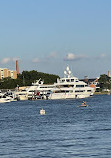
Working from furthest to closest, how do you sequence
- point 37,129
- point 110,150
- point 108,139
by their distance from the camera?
point 37,129 < point 108,139 < point 110,150

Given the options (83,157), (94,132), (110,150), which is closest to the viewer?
(83,157)

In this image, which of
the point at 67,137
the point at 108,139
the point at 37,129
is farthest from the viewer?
the point at 37,129

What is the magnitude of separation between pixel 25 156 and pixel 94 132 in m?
17.4

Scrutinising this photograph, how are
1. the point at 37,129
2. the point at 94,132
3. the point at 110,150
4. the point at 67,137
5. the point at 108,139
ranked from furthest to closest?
the point at 37,129, the point at 94,132, the point at 67,137, the point at 108,139, the point at 110,150

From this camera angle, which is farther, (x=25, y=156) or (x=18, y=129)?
(x=18, y=129)

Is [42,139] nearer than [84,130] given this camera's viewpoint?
Yes

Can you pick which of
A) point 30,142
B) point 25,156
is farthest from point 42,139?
point 25,156

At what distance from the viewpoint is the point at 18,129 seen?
6725 cm

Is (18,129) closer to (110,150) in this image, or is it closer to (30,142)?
(30,142)

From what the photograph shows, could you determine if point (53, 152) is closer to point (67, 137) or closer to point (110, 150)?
point (110, 150)

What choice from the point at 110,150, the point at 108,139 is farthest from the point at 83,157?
the point at 108,139

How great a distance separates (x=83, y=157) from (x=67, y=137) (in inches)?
529

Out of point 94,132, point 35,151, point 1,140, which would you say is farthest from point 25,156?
point 94,132

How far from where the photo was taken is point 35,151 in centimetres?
4591
